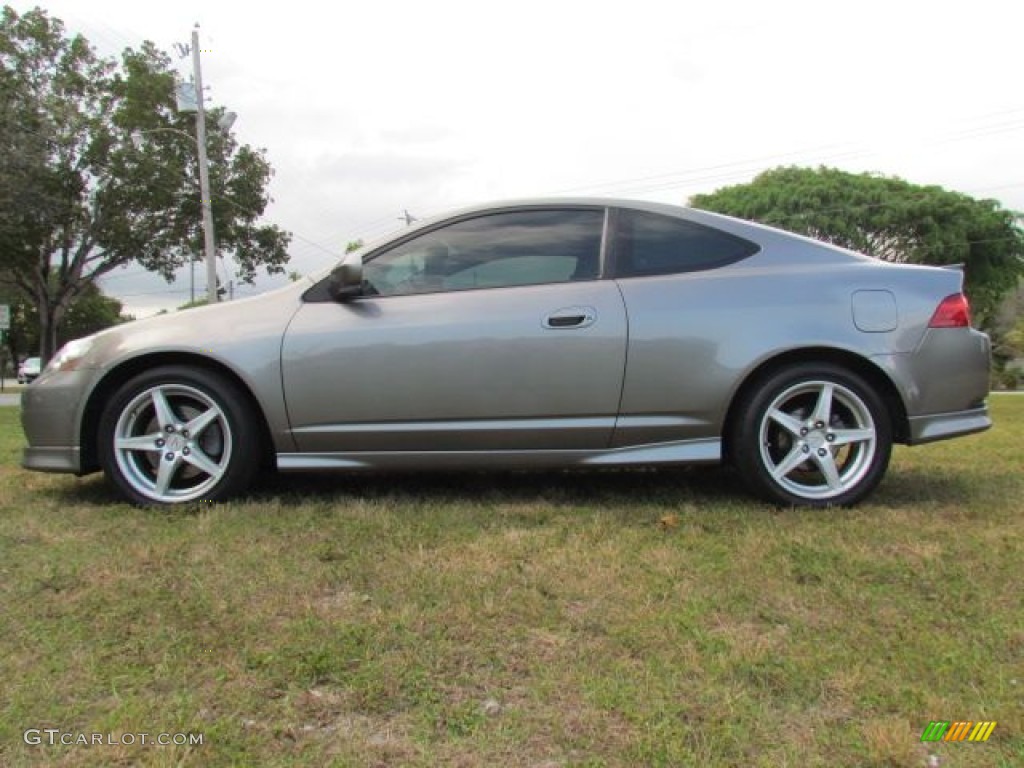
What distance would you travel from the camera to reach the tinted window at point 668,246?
386cm

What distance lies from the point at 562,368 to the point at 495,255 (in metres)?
0.66

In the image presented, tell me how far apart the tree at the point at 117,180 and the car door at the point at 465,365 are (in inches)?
729

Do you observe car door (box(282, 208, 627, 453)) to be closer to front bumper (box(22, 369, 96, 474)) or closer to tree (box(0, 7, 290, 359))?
front bumper (box(22, 369, 96, 474))

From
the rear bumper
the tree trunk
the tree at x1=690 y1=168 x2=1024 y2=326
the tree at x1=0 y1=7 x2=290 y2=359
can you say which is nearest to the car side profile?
the rear bumper

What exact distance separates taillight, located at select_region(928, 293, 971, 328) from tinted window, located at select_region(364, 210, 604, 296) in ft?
5.00

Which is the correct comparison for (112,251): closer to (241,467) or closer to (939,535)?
(241,467)

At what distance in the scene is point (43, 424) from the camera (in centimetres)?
394

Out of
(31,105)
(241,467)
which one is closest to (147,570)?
(241,467)

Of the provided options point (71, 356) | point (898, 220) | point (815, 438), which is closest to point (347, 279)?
point (71, 356)

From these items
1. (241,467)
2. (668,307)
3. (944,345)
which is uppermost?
(668,307)

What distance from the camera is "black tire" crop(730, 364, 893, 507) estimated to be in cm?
372

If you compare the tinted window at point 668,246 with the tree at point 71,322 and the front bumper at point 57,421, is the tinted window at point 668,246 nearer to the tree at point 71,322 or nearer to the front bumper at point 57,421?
the front bumper at point 57,421

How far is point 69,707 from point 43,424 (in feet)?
7.65

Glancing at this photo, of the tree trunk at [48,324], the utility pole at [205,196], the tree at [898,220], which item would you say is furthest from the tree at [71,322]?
the tree at [898,220]
